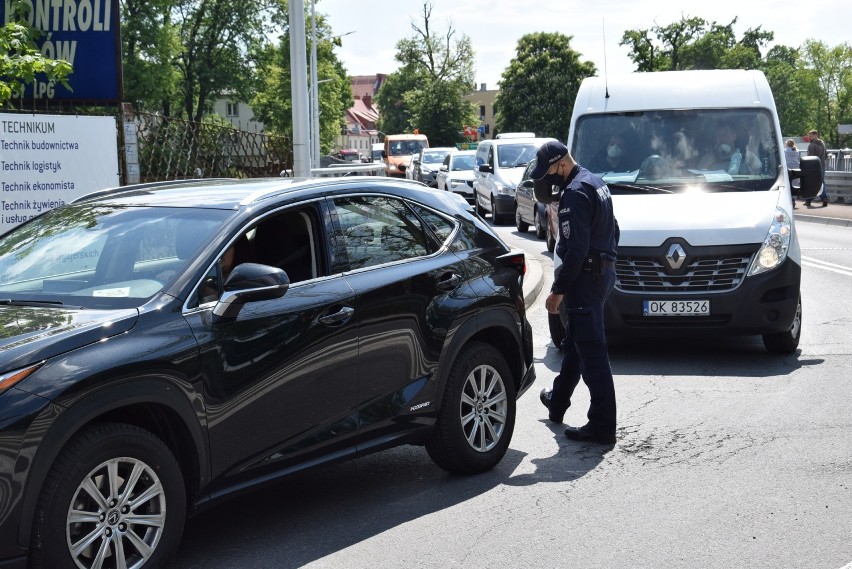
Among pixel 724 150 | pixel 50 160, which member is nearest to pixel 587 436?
pixel 724 150

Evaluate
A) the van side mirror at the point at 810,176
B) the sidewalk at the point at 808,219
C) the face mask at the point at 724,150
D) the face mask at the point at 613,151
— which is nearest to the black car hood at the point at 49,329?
Answer: the face mask at the point at 613,151

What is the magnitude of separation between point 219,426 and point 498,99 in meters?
91.0

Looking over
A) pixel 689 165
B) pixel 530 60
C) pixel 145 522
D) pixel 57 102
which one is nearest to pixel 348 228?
pixel 145 522

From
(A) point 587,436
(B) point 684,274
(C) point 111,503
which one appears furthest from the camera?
(B) point 684,274

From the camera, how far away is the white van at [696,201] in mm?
9484

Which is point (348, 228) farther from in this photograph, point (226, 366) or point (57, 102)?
point (57, 102)

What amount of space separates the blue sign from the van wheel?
785cm

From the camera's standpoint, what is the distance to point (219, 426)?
15.8ft

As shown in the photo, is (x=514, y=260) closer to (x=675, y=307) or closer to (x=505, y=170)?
(x=675, y=307)

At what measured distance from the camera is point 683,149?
10836mm

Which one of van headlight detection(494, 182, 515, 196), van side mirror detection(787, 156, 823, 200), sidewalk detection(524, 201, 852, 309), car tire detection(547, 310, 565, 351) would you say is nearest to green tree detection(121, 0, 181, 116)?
van headlight detection(494, 182, 515, 196)

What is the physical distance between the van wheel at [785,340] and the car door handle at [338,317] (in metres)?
5.44

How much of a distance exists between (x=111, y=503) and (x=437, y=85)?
85.4m

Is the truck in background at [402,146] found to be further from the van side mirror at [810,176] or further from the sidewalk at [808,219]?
the van side mirror at [810,176]
